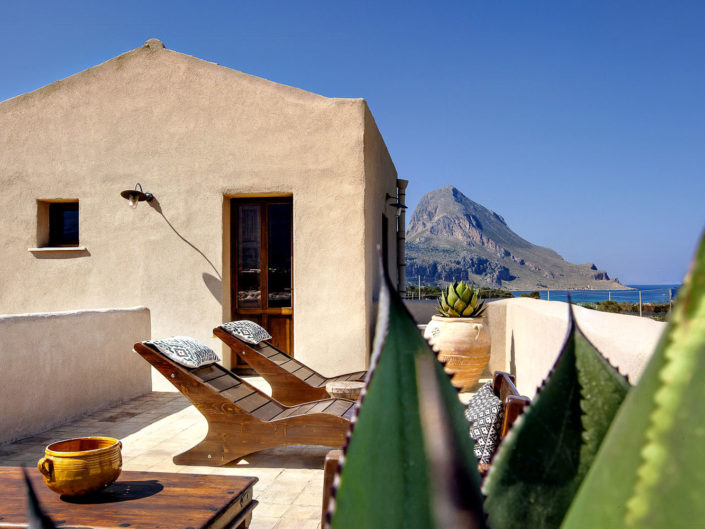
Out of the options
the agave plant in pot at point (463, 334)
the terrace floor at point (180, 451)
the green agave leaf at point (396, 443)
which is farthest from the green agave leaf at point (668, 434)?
the agave plant in pot at point (463, 334)

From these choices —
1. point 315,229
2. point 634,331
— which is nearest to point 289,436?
point 634,331

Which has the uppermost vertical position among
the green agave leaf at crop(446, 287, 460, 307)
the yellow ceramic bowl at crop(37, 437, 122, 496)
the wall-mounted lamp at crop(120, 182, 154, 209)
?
the wall-mounted lamp at crop(120, 182, 154, 209)

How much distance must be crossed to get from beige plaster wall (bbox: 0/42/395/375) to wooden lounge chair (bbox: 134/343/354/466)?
306cm

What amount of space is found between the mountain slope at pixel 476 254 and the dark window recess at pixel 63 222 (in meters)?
5.84

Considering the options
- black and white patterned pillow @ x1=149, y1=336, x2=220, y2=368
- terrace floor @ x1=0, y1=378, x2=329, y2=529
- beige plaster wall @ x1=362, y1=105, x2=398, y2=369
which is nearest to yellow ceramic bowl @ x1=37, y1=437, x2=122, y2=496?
terrace floor @ x1=0, y1=378, x2=329, y2=529

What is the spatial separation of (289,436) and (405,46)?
1849 centimetres

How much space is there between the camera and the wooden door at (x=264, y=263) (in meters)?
7.76

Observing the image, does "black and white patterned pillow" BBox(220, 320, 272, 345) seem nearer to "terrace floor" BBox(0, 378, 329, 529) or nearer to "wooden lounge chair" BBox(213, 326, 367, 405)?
"wooden lounge chair" BBox(213, 326, 367, 405)

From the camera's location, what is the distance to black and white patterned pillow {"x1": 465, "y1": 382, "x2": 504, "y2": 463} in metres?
2.21

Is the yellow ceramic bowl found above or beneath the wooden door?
beneath

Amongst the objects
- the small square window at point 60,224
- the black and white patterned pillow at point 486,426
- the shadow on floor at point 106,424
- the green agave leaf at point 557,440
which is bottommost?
the shadow on floor at point 106,424

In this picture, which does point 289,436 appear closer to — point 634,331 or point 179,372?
point 179,372

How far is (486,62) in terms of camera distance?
20.2 metres

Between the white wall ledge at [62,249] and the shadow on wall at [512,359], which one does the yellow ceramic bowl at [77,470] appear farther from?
the white wall ledge at [62,249]
